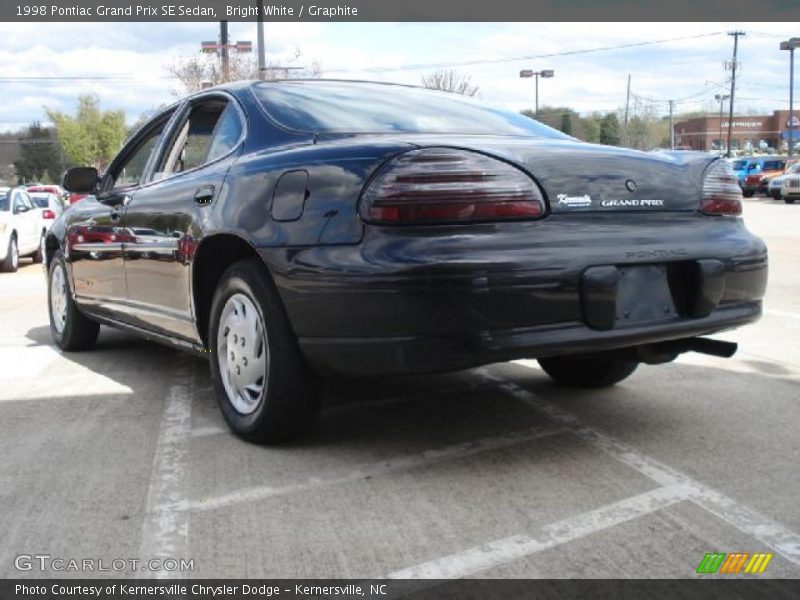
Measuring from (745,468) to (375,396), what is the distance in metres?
1.93

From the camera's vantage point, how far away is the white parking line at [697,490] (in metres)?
2.74

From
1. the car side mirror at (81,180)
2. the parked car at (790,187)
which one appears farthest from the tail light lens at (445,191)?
the parked car at (790,187)

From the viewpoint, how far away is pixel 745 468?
341 centimetres

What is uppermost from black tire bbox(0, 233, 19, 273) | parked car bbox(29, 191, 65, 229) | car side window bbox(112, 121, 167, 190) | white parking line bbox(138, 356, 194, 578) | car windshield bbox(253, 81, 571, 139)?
car windshield bbox(253, 81, 571, 139)

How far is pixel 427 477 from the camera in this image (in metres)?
3.38

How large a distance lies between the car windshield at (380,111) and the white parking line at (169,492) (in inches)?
60.1

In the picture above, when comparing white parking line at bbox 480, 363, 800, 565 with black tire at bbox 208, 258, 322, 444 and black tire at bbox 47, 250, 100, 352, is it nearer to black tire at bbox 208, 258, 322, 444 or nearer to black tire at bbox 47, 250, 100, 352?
black tire at bbox 208, 258, 322, 444

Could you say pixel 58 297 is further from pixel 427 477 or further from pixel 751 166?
pixel 751 166

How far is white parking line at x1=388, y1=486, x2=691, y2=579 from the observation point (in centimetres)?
259

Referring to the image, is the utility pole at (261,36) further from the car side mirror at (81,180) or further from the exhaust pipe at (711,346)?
the exhaust pipe at (711,346)

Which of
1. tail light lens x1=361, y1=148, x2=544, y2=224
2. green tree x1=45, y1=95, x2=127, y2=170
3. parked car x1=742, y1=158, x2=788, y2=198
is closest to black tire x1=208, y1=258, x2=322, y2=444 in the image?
tail light lens x1=361, y1=148, x2=544, y2=224

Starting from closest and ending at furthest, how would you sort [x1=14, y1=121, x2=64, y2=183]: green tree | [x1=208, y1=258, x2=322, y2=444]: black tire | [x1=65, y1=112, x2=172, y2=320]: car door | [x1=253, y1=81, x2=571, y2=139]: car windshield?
[x1=208, y1=258, x2=322, y2=444]: black tire
[x1=253, y1=81, x2=571, y2=139]: car windshield
[x1=65, y1=112, x2=172, y2=320]: car door
[x1=14, y1=121, x2=64, y2=183]: green tree

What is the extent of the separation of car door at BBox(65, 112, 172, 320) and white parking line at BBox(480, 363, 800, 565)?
2.54 meters

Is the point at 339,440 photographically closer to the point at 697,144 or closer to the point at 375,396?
the point at 375,396
